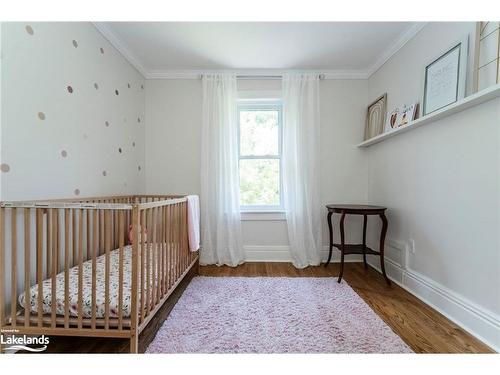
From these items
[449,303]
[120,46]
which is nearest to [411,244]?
[449,303]

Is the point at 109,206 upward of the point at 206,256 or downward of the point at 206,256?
upward

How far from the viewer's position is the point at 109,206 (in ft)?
3.69

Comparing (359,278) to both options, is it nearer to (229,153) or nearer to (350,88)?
(229,153)

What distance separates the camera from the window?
2814 millimetres

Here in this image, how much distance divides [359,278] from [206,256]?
154 centimetres

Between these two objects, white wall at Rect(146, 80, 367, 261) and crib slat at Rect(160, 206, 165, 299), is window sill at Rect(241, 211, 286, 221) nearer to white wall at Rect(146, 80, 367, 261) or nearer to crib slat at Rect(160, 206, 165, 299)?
white wall at Rect(146, 80, 367, 261)

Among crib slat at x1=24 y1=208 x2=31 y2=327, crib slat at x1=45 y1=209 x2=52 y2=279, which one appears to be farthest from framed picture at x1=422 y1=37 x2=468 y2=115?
crib slat at x1=24 y1=208 x2=31 y2=327

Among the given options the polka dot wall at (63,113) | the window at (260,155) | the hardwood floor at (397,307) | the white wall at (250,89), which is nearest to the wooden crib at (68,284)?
the polka dot wall at (63,113)

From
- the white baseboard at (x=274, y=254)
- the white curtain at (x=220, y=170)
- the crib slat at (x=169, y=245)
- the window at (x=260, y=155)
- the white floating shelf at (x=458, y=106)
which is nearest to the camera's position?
the white floating shelf at (x=458, y=106)

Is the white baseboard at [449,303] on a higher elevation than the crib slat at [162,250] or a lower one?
lower

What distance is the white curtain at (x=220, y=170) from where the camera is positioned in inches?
102

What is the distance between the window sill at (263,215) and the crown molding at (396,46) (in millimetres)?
1819

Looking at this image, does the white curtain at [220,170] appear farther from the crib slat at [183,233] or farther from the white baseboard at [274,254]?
the crib slat at [183,233]
